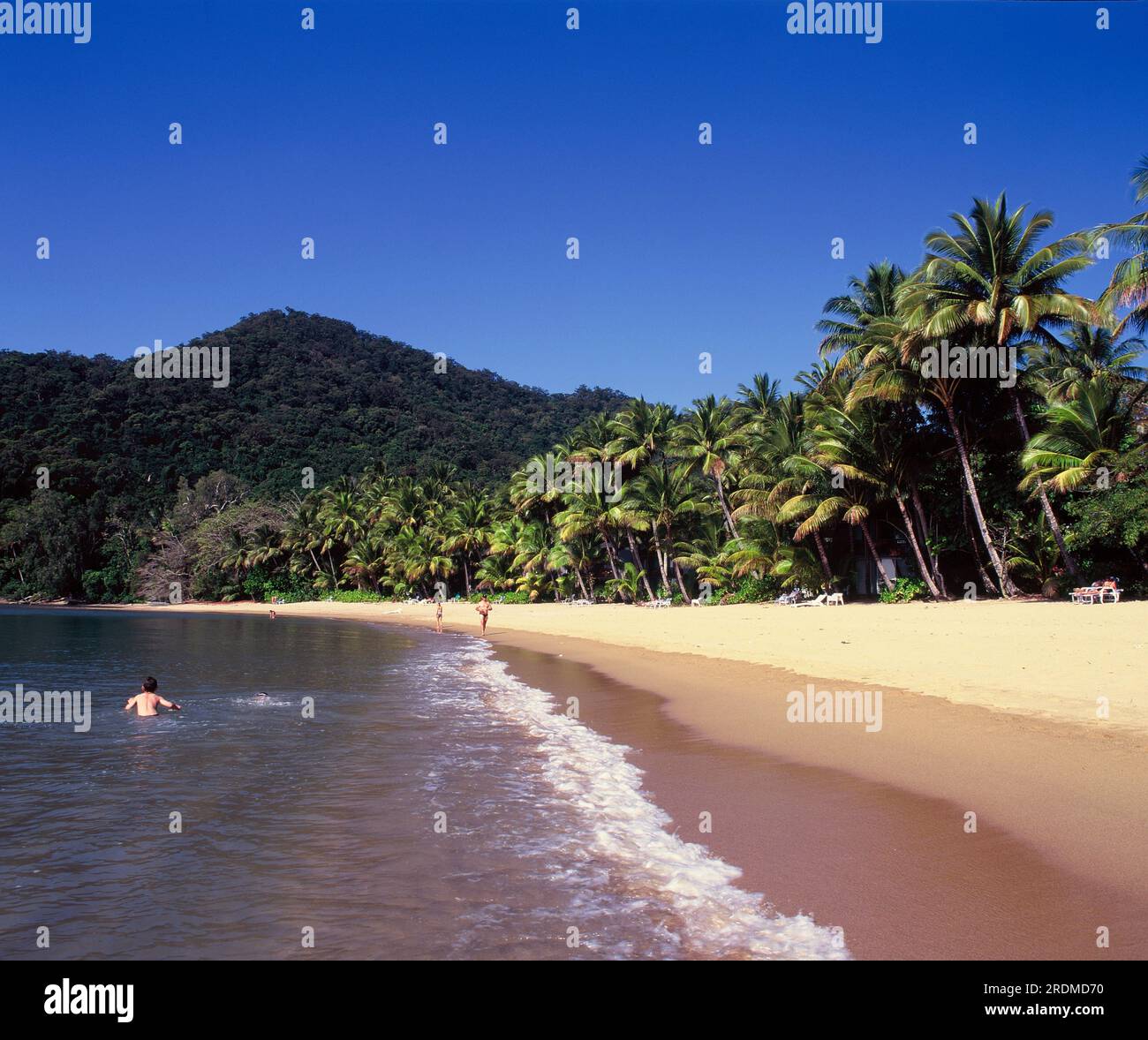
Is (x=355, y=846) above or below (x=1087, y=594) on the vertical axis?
below

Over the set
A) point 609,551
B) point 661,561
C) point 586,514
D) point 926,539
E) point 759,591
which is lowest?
point 759,591

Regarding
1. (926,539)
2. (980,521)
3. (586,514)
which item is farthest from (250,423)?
(980,521)

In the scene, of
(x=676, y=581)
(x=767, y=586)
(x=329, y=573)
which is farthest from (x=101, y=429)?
(x=767, y=586)

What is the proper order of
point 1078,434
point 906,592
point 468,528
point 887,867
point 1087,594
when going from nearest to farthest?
point 887,867 → point 1087,594 → point 1078,434 → point 906,592 → point 468,528

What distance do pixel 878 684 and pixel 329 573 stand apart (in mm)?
65447

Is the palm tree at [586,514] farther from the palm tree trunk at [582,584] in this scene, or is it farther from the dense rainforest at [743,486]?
the palm tree trunk at [582,584]

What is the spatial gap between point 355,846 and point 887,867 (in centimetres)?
404

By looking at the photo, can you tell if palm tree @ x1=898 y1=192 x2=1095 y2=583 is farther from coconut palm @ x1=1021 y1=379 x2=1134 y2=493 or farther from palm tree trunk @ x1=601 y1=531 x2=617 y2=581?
palm tree trunk @ x1=601 y1=531 x2=617 y2=581

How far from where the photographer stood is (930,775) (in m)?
7.63

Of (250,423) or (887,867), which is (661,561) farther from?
(250,423)

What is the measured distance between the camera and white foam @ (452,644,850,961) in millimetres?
4531

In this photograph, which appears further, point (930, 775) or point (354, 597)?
point (354, 597)
